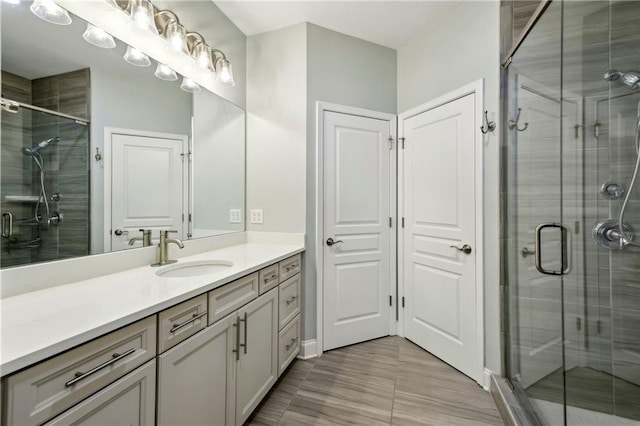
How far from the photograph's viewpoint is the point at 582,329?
1625 mm

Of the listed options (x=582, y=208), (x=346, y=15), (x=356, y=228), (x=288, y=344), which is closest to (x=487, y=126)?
(x=582, y=208)

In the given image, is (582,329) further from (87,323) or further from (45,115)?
(45,115)

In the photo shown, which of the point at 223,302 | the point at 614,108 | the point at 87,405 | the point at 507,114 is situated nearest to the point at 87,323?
the point at 87,405

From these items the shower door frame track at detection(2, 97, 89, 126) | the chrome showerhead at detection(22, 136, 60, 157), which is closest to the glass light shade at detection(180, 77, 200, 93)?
the shower door frame track at detection(2, 97, 89, 126)

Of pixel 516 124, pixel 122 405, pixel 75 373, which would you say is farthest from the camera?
pixel 516 124

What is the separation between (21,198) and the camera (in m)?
1.02

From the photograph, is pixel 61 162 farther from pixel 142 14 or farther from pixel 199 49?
pixel 199 49

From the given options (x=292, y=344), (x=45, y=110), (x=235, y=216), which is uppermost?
(x=45, y=110)

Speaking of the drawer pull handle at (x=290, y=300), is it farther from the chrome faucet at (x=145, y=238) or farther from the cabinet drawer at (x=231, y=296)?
the chrome faucet at (x=145, y=238)

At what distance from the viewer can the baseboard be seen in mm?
2184

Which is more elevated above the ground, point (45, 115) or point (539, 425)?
point (45, 115)

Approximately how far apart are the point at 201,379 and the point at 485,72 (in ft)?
7.85

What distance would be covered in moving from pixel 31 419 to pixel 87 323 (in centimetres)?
21

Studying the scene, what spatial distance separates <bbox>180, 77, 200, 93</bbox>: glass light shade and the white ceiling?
28.2 inches
